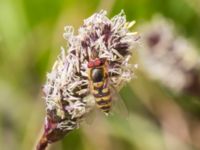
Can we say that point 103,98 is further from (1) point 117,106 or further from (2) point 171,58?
(2) point 171,58

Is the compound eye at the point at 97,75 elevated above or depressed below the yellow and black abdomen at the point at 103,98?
above

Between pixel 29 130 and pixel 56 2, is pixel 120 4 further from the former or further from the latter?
pixel 29 130

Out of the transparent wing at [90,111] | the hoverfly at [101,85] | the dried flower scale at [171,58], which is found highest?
the dried flower scale at [171,58]

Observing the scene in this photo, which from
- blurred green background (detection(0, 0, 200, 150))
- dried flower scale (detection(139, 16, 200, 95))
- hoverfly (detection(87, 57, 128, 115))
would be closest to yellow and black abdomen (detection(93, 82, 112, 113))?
hoverfly (detection(87, 57, 128, 115))

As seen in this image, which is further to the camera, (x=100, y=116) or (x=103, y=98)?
(x=100, y=116)

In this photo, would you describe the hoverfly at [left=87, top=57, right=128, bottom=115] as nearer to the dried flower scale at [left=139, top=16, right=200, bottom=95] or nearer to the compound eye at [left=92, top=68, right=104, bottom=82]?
A: the compound eye at [left=92, top=68, right=104, bottom=82]

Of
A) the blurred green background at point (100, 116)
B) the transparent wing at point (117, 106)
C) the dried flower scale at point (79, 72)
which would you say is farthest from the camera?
the blurred green background at point (100, 116)

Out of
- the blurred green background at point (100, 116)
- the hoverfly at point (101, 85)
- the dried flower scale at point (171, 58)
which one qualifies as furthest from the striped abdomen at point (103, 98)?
the blurred green background at point (100, 116)

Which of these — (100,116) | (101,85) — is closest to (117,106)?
(101,85)

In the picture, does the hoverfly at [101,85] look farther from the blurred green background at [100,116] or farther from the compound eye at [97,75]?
the blurred green background at [100,116]
